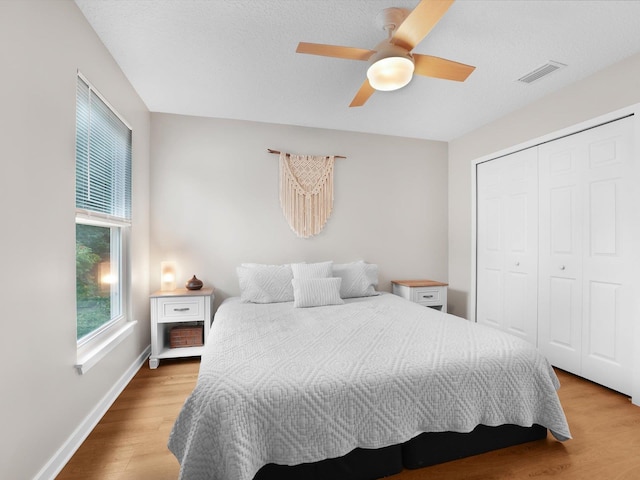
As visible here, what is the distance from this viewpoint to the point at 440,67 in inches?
78.5

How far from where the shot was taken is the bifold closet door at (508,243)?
3.24m

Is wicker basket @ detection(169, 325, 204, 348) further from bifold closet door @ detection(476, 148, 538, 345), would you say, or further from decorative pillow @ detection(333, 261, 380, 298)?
bifold closet door @ detection(476, 148, 538, 345)

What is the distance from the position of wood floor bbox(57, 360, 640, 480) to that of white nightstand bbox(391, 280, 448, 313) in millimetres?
1565

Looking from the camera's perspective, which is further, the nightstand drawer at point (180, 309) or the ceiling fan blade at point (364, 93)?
the nightstand drawer at point (180, 309)

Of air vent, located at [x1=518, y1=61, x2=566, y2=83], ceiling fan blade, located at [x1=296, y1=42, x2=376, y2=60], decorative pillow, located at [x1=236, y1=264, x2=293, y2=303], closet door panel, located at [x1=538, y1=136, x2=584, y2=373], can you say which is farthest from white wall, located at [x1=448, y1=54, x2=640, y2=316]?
decorative pillow, located at [x1=236, y1=264, x2=293, y2=303]

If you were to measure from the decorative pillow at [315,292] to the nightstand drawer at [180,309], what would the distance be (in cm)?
92

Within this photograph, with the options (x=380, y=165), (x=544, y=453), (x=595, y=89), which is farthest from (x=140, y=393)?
(x=595, y=89)

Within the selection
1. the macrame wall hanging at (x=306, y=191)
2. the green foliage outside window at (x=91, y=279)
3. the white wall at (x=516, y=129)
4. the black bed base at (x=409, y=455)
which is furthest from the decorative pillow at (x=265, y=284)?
the white wall at (x=516, y=129)

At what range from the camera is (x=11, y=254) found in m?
1.35

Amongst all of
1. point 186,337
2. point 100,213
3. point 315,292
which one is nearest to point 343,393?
point 315,292

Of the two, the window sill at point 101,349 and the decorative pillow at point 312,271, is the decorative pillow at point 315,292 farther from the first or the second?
the window sill at point 101,349

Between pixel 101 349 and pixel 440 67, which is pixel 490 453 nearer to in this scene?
pixel 440 67

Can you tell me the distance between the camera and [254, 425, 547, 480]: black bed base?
1.46m

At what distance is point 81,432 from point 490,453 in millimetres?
2328
